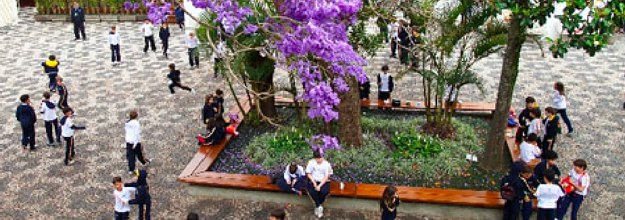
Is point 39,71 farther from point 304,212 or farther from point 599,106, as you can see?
point 599,106

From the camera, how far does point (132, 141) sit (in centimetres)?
955

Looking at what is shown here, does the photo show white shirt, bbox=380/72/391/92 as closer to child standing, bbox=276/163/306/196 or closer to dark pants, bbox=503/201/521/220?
child standing, bbox=276/163/306/196

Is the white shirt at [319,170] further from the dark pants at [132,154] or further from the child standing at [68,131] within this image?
the child standing at [68,131]

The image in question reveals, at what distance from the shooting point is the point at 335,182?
344 inches

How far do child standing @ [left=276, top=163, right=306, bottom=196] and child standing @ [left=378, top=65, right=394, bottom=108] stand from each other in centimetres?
394

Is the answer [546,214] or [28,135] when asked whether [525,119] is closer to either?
[546,214]

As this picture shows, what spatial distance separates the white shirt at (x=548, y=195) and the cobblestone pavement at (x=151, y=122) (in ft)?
4.01

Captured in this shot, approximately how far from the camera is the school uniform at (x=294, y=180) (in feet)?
27.7

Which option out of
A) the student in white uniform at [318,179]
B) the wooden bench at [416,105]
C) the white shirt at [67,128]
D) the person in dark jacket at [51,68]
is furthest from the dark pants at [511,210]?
the person in dark jacket at [51,68]

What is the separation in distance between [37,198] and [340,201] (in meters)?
4.54

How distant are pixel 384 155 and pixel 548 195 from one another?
9.65 feet

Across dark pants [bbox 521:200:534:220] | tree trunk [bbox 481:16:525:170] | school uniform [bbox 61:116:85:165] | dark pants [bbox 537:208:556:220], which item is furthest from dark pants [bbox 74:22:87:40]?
dark pants [bbox 537:208:556:220]

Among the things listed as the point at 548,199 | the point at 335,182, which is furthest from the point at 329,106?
the point at 548,199

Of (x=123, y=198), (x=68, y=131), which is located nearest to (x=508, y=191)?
(x=123, y=198)
